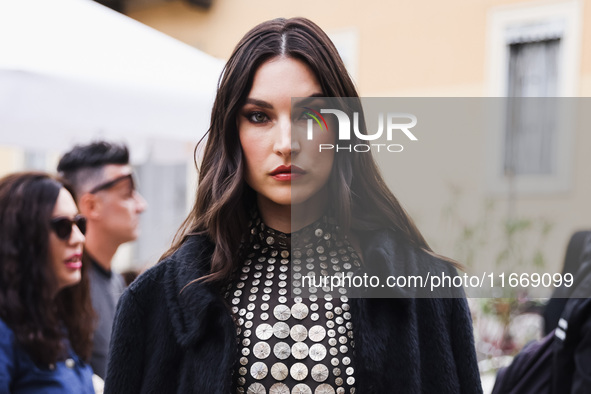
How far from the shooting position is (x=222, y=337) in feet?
5.15

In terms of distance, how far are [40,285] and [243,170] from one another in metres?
1.15

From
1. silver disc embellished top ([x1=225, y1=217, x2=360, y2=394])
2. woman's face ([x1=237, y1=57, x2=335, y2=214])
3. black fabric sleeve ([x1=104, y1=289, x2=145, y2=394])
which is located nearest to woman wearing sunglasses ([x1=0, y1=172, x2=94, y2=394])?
black fabric sleeve ([x1=104, y1=289, x2=145, y2=394])

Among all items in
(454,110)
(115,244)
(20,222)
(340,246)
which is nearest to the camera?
(340,246)

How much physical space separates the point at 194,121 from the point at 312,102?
1885 millimetres

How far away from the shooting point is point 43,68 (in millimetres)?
2773

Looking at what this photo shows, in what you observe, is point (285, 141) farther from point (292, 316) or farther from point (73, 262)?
point (73, 262)

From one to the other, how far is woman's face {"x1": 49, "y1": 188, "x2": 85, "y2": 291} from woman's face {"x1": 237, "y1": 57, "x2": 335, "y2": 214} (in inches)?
45.4

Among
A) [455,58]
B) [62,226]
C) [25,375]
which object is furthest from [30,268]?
[455,58]

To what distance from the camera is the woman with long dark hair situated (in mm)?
1549

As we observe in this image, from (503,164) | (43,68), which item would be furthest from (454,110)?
(503,164)

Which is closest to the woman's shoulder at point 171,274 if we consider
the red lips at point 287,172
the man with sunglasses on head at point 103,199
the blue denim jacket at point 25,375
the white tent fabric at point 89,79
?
the red lips at point 287,172

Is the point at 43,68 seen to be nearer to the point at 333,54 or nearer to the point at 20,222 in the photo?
the point at 20,222

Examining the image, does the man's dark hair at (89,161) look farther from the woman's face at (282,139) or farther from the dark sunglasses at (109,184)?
the woman's face at (282,139)

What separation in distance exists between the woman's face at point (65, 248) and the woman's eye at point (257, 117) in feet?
3.84
